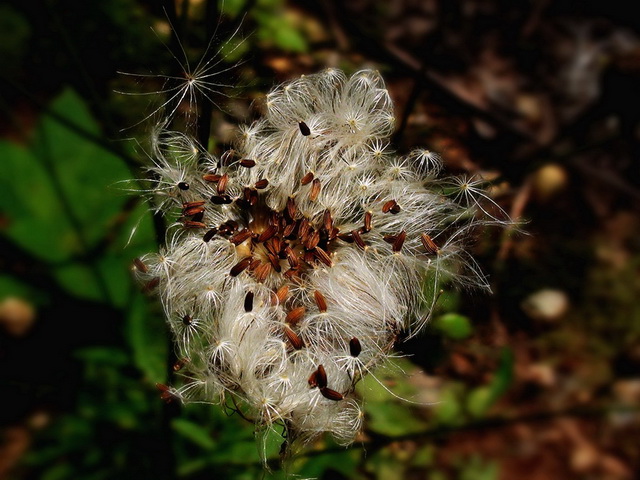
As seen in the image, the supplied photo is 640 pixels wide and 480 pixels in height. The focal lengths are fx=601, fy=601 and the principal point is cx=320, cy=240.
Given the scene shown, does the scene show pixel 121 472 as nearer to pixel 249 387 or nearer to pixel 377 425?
pixel 377 425

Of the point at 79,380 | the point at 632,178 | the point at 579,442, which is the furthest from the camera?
the point at 632,178

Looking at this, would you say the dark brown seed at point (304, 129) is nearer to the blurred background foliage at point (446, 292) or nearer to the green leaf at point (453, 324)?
the blurred background foliage at point (446, 292)

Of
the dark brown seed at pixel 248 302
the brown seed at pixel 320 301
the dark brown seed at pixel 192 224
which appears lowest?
the dark brown seed at pixel 248 302

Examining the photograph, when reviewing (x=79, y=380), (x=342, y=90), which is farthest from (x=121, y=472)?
(x=342, y=90)

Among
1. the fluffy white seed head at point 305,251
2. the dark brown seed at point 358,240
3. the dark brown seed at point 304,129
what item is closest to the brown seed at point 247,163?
the fluffy white seed head at point 305,251

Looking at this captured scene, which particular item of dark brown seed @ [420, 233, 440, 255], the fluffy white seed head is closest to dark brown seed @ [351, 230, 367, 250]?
the fluffy white seed head

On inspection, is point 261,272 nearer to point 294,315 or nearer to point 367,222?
point 294,315

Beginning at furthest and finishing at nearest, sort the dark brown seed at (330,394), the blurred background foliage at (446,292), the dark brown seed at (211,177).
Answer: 1. the blurred background foliage at (446,292)
2. the dark brown seed at (211,177)
3. the dark brown seed at (330,394)
